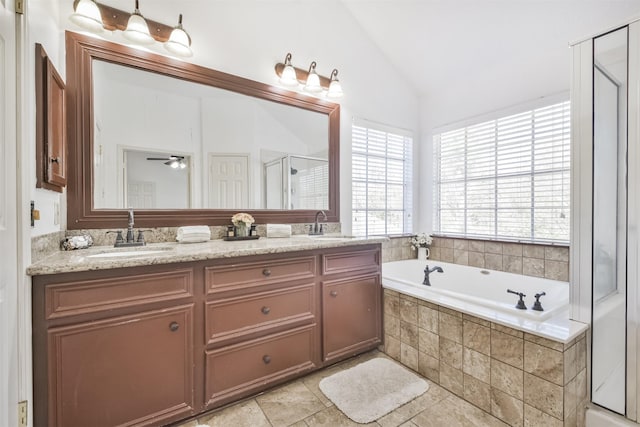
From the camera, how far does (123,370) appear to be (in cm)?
134

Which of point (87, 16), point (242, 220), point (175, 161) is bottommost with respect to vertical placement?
point (242, 220)

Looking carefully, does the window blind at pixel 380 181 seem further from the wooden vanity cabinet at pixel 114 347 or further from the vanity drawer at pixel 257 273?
the wooden vanity cabinet at pixel 114 347

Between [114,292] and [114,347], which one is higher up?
[114,292]

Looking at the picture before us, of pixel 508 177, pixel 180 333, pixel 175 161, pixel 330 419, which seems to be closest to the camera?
pixel 180 333

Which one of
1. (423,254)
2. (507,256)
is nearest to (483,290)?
(507,256)

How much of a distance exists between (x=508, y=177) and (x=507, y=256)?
2.47 ft

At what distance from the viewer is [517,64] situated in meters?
2.62

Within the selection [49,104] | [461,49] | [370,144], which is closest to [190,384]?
[49,104]

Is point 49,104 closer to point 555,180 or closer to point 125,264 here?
point 125,264

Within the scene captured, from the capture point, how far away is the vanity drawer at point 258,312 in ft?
5.20

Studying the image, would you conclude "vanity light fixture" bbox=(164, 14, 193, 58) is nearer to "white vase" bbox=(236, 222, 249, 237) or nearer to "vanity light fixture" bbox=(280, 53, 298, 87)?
"vanity light fixture" bbox=(280, 53, 298, 87)

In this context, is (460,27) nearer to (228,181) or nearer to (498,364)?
(228,181)

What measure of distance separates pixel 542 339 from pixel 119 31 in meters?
3.01

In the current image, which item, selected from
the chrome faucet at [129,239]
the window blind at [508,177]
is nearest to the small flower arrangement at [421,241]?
the window blind at [508,177]
